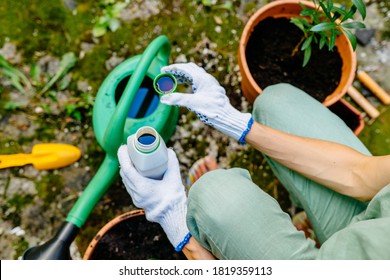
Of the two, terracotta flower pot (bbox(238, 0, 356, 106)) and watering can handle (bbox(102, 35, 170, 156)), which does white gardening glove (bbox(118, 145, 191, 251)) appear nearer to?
watering can handle (bbox(102, 35, 170, 156))

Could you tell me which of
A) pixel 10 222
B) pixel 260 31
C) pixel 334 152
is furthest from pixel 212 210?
pixel 10 222

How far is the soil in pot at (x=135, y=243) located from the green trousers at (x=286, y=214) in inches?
11.1

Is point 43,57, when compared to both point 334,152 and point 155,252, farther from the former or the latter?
point 334,152

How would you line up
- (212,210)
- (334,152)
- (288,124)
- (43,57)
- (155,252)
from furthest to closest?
(43,57), (155,252), (288,124), (334,152), (212,210)

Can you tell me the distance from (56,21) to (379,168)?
134cm

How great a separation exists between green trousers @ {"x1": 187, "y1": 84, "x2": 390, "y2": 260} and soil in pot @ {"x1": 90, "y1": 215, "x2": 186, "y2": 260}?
0.28m

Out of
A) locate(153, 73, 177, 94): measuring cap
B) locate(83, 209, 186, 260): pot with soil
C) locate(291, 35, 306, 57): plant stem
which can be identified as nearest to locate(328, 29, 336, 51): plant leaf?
locate(291, 35, 306, 57): plant stem

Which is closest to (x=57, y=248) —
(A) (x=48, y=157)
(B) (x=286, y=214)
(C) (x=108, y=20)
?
(A) (x=48, y=157)

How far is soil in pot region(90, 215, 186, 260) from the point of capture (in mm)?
1426

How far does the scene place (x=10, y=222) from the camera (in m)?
1.61

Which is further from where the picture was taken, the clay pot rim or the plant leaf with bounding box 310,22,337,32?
the clay pot rim

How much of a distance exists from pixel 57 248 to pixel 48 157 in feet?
1.26

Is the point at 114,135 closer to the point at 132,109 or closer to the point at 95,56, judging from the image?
the point at 132,109

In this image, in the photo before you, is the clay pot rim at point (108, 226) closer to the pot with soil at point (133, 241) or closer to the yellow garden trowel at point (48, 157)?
the pot with soil at point (133, 241)
